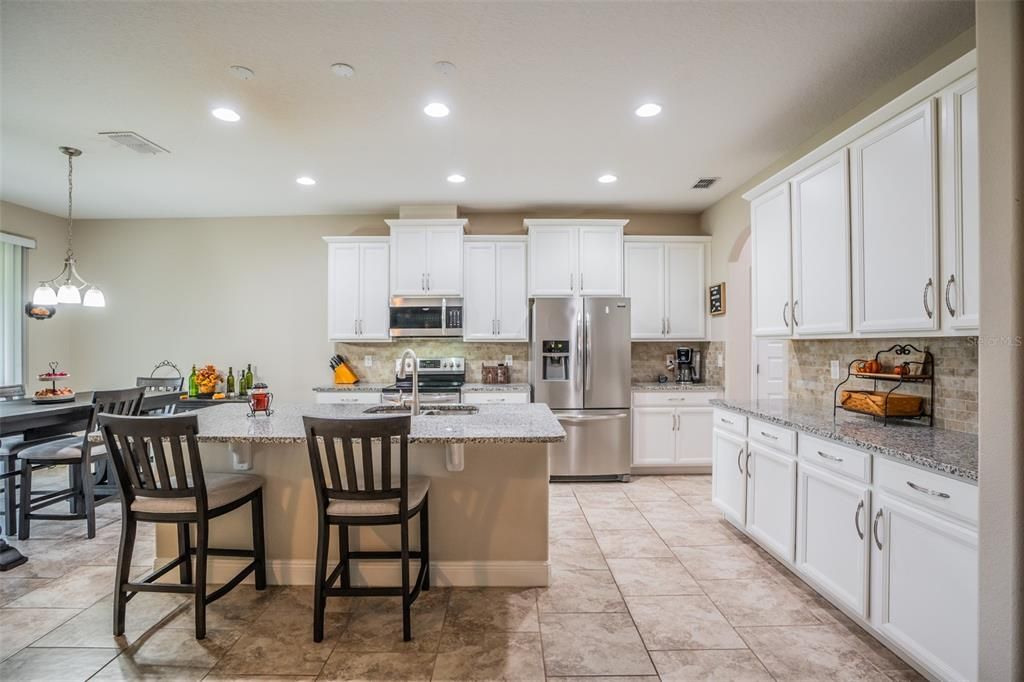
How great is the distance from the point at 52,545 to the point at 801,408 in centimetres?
490

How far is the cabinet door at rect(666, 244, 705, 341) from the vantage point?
502cm

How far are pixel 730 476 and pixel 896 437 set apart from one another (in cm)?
130

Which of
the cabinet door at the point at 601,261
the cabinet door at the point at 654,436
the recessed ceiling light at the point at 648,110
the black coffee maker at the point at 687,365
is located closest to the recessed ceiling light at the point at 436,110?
the recessed ceiling light at the point at 648,110

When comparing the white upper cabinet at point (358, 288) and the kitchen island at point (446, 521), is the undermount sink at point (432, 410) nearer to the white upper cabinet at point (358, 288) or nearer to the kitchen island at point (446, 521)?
the kitchen island at point (446, 521)

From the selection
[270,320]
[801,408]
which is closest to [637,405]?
[801,408]

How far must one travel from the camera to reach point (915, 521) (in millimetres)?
1773

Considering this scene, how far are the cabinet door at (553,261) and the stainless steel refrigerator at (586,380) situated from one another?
241 millimetres

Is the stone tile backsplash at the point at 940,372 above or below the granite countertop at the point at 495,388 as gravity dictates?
above

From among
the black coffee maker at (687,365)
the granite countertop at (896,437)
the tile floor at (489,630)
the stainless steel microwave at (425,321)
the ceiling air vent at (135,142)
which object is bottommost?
the tile floor at (489,630)

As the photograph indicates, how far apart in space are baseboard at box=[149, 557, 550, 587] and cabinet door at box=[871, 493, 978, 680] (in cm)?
150

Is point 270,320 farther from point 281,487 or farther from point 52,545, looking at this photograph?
point 281,487

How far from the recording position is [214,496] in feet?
7.11

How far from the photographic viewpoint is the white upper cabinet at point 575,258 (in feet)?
16.0

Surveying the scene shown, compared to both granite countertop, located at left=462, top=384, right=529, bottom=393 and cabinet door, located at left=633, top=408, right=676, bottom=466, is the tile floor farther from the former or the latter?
granite countertop, located at left=462, top=384, right=529, bottom=393
